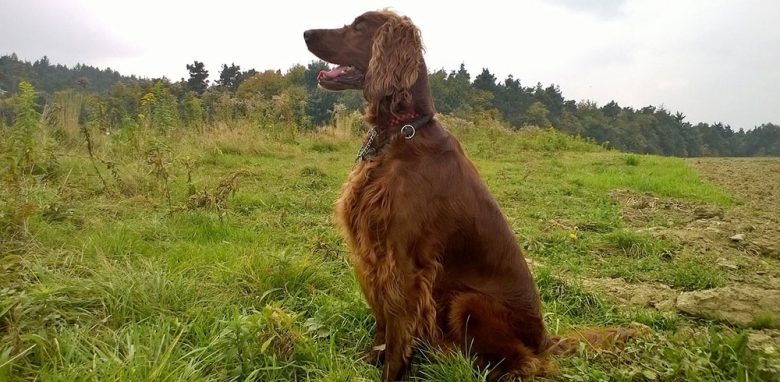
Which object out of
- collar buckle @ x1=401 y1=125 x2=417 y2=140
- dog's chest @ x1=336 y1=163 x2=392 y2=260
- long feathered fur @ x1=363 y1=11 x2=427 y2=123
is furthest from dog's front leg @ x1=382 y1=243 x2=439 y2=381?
long feathered fur @ x1=363 y1=11 x2=427 y2=123

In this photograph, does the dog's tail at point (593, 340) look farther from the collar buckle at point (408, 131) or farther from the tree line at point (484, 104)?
the tree line at point (484, 104)

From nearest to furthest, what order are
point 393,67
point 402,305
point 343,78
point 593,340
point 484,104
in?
point 402,305 < point 593,340 < point 393,67 < point 343,78 < point 484,104

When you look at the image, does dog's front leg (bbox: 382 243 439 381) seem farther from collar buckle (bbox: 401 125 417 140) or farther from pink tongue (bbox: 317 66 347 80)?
pink tongue (bbox: 317 66 347 80)

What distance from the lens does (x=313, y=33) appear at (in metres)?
2.72

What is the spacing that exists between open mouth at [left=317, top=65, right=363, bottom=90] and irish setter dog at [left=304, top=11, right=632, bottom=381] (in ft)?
0.81

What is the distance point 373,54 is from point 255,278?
1.30m

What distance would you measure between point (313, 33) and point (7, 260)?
6.15 ft

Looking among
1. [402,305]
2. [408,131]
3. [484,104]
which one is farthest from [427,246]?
[484,104]

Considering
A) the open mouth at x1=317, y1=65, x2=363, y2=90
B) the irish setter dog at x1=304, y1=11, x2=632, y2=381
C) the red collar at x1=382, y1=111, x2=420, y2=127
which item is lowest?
the irish setter dog at x1=304, y1=11, x2=632, y2=381

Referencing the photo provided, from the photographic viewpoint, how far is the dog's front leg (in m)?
2.11

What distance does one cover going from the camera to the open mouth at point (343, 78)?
105 inches

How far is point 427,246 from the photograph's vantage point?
215 centimetres

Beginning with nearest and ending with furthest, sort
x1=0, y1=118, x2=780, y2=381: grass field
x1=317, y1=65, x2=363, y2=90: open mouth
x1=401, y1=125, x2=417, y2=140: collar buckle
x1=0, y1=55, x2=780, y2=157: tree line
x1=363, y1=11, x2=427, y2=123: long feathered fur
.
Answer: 1. x1=0, y1=118, x2=780, y2=381: grass field
2. x1=401, y1=125, x2=417, y2=140: collar buckle
3. x1=363, y1=11, x2=427, y2=123: long feathered fur
4. x1=317, y1=65, x2=363, y2=90: open mouth
5. x1=0, y1=55, x2=780, y2=157: tree line

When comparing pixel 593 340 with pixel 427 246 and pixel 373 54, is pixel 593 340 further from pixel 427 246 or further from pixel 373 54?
pixel 373 54
